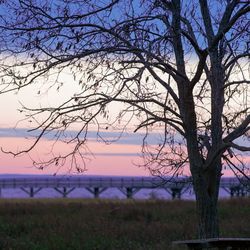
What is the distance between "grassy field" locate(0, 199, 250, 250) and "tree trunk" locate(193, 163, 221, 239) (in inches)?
98.4

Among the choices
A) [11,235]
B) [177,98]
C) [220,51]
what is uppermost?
[220,51]

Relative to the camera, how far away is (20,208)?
89.5ft

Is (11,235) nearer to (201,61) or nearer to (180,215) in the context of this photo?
(180,215)

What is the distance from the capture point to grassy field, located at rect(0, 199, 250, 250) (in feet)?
50.8

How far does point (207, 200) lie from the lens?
1136 centimetres

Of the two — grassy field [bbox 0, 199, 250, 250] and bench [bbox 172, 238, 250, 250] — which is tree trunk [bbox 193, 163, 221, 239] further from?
grassy field [bbox 0, 199, 250, 250]

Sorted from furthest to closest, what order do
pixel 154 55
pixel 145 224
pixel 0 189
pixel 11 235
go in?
1. pixel 0 189
2. pixel 145 224
3. pixel 11 235
4. pixel 154 55

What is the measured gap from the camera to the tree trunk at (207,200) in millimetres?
11320

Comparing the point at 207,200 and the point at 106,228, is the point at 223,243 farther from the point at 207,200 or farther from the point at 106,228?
the point at 106,228

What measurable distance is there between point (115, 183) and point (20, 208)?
35.7 meters

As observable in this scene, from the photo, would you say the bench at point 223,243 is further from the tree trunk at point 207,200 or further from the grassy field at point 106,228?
the grassy field at point 106,228

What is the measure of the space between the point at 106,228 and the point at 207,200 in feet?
27.0

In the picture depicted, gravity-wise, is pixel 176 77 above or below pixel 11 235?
above

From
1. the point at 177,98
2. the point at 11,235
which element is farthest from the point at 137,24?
the point at 11,235
